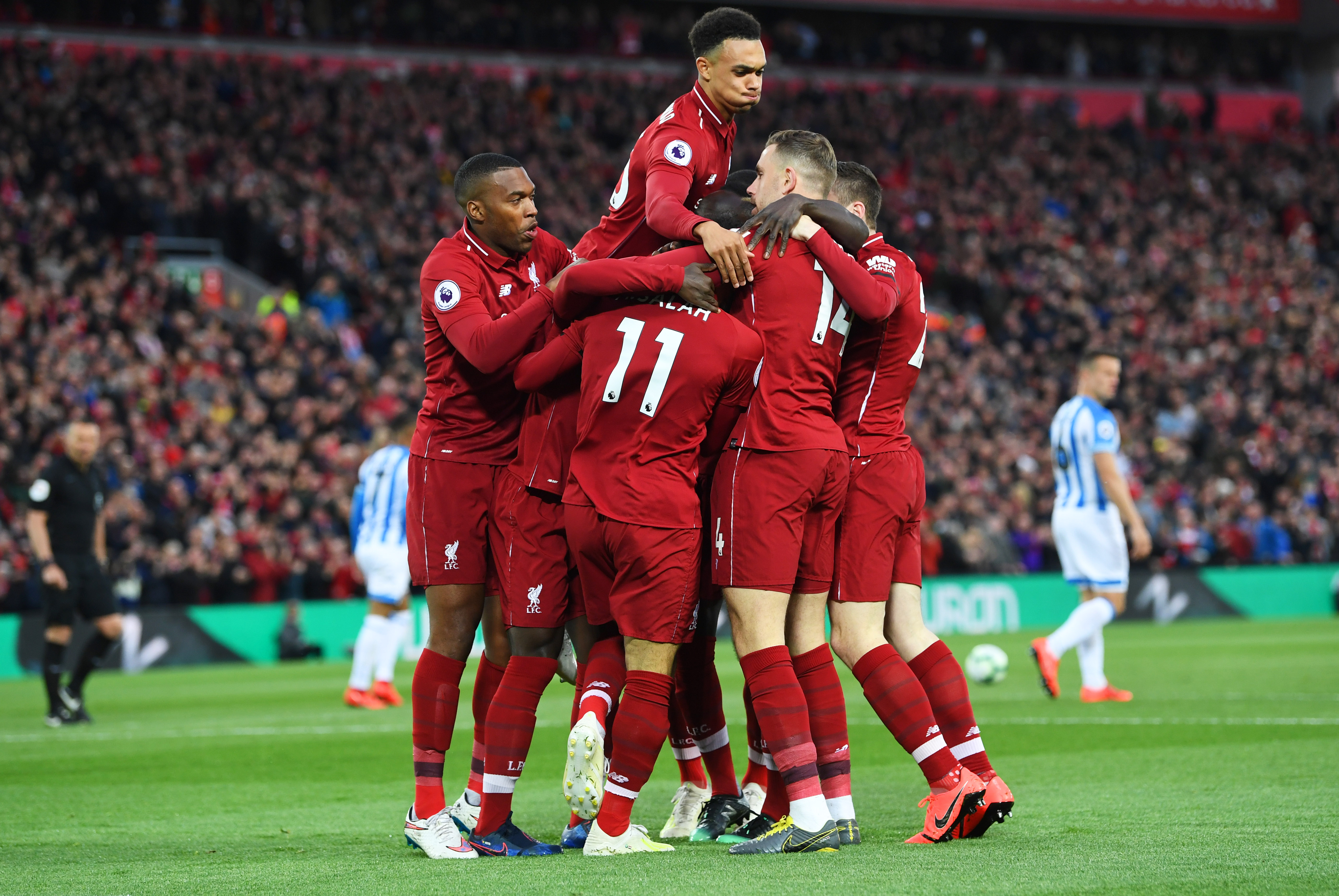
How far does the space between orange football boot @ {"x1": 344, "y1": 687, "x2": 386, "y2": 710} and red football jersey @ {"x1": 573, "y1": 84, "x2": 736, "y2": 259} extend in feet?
23.8

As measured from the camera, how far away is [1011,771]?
299 inches

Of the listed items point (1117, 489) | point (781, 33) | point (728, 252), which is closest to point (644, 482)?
point (728, 252)

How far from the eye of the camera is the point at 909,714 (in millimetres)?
5629

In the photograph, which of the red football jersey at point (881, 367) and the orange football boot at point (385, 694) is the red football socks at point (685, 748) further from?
the orange football boot at point (385, 694)

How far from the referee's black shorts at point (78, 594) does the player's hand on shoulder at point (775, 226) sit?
8.38 m

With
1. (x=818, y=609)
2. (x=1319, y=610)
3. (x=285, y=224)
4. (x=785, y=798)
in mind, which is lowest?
(x=1319, y=610)

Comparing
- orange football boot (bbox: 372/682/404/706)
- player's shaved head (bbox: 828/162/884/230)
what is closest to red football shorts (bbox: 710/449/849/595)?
player's shaved head (bbox: 828/162/884/230)

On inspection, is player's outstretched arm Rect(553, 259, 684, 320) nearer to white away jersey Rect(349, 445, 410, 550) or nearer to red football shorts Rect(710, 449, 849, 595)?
red football shorts Rect(710, 449, 849, 595)

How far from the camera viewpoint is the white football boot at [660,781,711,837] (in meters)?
5.98

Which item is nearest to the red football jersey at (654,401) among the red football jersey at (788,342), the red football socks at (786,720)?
the red football jersey at (788,342)

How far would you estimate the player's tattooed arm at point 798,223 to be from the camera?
5453mm

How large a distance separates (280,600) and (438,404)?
14.0m

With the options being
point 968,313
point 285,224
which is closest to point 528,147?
point 285,224

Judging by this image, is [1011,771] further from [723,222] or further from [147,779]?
[147,779]
